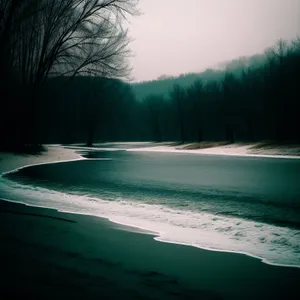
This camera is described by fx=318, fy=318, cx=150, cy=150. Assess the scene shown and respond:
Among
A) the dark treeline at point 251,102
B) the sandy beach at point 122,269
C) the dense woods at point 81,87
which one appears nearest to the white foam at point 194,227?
the sandy beach at point 122,269

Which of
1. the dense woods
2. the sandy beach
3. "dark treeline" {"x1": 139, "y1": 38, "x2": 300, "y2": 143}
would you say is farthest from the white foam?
"dark treeline" {"x1": 139, "y1": 38, "x2": 300, "y2": 143}

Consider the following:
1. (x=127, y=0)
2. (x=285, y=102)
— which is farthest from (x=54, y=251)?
(x=285, y=102)

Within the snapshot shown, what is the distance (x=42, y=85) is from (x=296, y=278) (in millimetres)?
28409

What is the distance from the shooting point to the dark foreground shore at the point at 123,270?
11.0 ft

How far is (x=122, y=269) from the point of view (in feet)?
13.1

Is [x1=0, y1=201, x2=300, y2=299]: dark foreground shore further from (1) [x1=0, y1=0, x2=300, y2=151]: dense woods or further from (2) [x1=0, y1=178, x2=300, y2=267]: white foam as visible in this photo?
(1) [x1=0, y1=0, x2=300, y2=151]: dense woods

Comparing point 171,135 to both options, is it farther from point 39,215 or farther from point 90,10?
point 39,215

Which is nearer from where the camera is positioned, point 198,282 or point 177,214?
point 198,282

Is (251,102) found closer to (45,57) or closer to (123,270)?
(45,57)

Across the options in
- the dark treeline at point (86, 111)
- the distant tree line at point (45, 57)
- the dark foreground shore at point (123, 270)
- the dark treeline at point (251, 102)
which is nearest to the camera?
the dark foreground shore at point (123, 270)

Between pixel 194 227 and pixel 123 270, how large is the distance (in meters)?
2.52

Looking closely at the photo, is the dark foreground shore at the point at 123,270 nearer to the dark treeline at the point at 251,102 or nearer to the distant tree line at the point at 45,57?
the distant tree line at the point at 45,57

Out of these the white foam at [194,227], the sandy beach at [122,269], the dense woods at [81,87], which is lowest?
the white foam at [194,227]

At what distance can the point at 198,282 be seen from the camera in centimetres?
366
